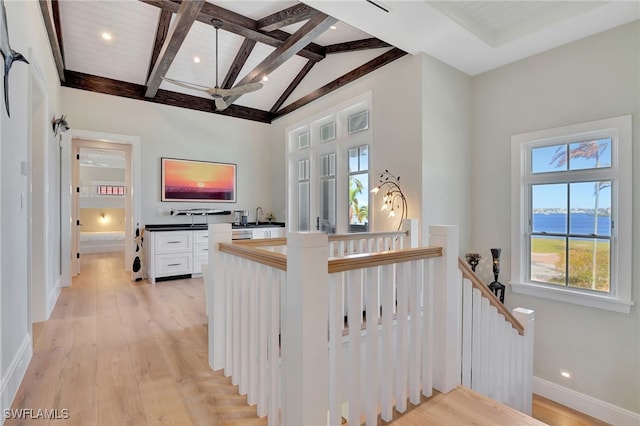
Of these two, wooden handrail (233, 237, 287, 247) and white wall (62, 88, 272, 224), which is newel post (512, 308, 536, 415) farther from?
white wall (62, 88, 272, 224)

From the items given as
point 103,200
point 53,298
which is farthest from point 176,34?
point 103,200

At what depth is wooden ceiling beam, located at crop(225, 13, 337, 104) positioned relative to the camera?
343 centimetres

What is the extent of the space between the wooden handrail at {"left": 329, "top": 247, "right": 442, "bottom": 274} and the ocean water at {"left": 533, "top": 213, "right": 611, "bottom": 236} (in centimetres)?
249

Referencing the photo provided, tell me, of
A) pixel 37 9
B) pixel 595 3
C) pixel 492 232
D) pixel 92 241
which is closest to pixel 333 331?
pixel 492 232

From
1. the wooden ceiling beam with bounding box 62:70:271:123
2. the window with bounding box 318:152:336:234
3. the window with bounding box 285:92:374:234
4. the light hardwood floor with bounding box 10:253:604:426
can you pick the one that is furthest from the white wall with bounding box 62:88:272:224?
the light hardwood floor with bounding box 10:253:604:426

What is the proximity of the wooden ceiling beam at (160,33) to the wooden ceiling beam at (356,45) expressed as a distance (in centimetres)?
230

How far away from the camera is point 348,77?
455 cm

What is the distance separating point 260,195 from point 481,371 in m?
5.07

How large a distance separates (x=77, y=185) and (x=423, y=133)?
5454 mm

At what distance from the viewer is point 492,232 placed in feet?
12.5

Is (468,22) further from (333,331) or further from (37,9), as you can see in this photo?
(37,9)

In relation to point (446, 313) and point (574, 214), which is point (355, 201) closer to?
point (574, 214)

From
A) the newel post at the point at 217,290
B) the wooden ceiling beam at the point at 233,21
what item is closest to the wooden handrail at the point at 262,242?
the newel post at the point at 217,290

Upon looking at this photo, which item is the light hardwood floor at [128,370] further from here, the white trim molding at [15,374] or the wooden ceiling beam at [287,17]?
the wooden ceiling beam at [287,17]
